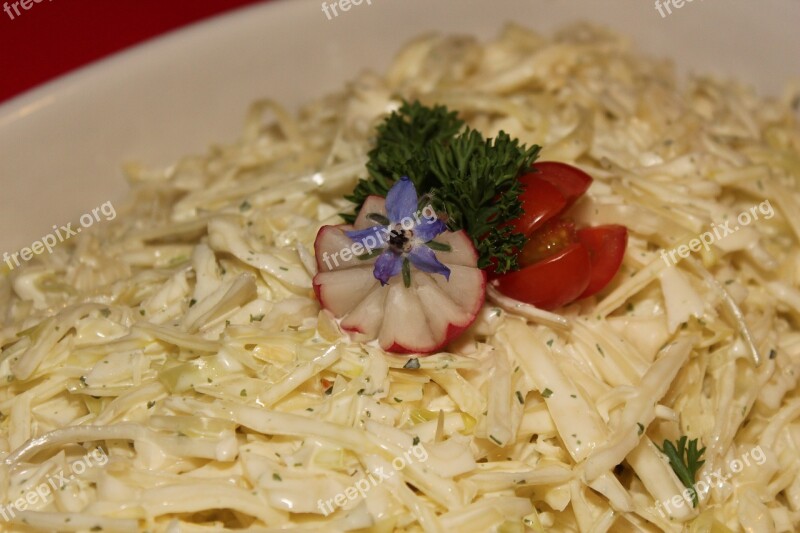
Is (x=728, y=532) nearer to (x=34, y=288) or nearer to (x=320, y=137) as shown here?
(x=320, y=137)

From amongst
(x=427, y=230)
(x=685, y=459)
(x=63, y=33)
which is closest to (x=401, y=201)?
(x=427, y=230)

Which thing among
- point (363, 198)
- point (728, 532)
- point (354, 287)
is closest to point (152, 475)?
point (354, 287)

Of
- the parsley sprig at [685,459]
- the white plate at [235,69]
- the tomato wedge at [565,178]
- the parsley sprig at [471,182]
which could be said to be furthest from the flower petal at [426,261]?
the white plate at [235,69]

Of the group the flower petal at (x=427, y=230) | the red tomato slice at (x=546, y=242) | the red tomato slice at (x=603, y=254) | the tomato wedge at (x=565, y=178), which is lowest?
the red tomato slice at (x=603, y=254)

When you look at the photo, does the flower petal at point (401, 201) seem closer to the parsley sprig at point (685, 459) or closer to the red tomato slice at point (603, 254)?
the red tomato slice at point (603, 254)

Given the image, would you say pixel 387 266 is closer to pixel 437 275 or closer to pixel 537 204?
pixel 437 275

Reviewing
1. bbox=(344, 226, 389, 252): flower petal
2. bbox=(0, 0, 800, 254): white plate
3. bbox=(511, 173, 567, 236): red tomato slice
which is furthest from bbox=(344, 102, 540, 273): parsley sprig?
bbox=(0, 0, 800, 254): white plate

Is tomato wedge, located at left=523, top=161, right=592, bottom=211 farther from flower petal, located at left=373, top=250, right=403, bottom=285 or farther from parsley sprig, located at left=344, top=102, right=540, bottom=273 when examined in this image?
flower petal, located at left=373, top=250, right=403, bottom=285
